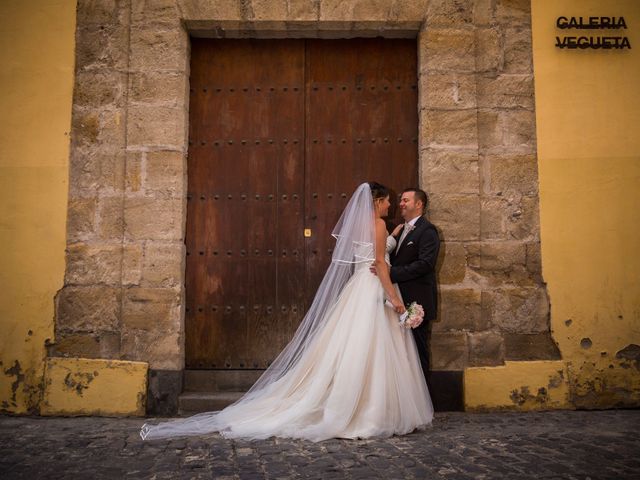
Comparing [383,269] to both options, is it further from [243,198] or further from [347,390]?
[243,198]

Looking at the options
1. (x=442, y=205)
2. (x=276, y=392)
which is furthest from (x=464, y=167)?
(x=276, y=392)

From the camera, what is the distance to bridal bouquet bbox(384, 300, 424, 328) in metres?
3.87

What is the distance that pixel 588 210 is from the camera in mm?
4422

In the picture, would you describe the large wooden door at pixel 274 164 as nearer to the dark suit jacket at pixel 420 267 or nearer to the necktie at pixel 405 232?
the necktie at pixel 405 232

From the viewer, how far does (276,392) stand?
3885 mm

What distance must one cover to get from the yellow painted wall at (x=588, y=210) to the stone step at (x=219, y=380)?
1779mm

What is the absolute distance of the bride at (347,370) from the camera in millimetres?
3592

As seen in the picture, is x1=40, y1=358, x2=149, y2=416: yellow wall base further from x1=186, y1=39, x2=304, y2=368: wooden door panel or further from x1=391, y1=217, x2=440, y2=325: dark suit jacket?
x1=391, y1=217, x2=440, y2=325: dark suit jacket

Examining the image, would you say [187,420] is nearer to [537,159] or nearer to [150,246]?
[150,246]

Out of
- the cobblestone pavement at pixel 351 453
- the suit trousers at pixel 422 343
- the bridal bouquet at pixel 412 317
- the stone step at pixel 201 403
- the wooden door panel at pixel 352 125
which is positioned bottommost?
the cobblestone pavement at pixel 351 453

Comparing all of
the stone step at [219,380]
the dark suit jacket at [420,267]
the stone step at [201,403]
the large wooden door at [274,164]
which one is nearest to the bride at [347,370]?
the dark suit jacket at [420,267]

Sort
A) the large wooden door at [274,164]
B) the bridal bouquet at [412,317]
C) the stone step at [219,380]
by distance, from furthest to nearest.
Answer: the large wooden door at [274,164] < the stone step at [219,380] < the bridal bouquet at [412,317]

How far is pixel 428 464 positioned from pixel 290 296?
1.99 metres

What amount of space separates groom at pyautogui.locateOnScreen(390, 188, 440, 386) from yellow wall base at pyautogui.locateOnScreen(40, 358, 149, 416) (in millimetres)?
2131
